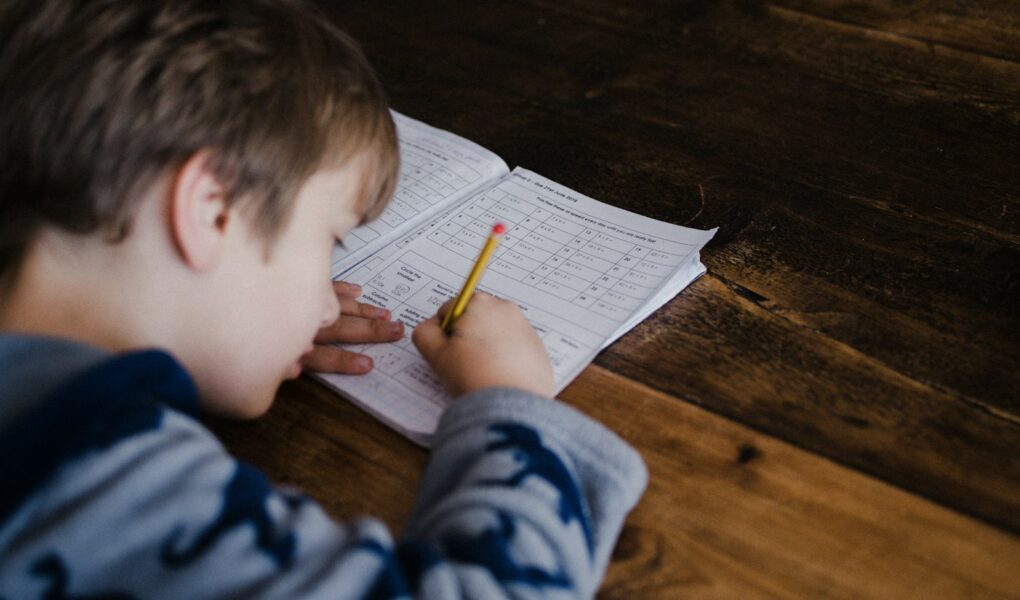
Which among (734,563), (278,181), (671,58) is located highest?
(278,181)

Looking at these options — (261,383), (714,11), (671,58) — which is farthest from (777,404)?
(714,11)

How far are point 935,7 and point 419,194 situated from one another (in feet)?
2.94

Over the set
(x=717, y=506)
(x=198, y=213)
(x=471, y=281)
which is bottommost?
(x=717, y=506)

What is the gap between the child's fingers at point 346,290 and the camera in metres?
0.89

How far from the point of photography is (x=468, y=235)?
97 cm

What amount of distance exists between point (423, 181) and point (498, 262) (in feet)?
0.55

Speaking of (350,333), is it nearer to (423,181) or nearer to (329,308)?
(329,308)

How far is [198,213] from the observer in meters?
0.67

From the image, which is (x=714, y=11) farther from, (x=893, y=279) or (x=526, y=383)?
(x=526, y=383)

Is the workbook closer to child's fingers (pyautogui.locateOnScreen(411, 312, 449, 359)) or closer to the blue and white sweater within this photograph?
child's fingers (pyautogui.locateOnScreen(411, 312, 449, 359))

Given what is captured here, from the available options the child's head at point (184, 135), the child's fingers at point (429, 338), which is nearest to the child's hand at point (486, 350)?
the child's fingers at point (429, 338)

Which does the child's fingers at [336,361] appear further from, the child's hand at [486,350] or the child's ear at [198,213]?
the child's ear at [198,213]

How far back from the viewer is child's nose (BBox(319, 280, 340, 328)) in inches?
31.0

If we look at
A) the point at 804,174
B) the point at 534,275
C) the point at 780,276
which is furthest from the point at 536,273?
the point at 804,174
